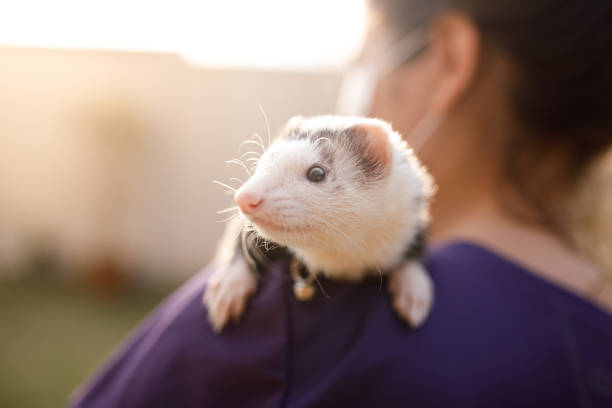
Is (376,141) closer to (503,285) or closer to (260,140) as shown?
(260,140)

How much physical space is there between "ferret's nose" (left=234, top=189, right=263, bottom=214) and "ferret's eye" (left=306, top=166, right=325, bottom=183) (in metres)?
0.10

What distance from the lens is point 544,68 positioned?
41.7 inches

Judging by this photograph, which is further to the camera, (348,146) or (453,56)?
(453,56)

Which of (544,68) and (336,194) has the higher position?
(544,68)

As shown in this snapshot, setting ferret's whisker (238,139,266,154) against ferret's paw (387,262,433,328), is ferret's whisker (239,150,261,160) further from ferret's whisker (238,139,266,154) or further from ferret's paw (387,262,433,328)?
ferret's paw (387,262,433,328)

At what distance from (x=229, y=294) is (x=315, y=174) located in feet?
0.93

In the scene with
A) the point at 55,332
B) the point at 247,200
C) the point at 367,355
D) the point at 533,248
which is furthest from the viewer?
the point at 55,332

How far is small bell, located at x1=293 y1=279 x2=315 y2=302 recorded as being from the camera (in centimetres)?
79

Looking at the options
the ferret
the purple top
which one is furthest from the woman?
the ferret

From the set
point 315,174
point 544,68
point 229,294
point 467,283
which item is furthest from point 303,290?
point 544,68

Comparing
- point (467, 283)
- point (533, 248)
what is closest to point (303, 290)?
point (467, 283)

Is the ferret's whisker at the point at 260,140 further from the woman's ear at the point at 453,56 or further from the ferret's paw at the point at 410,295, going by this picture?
the woman's ear at the point at 453,56

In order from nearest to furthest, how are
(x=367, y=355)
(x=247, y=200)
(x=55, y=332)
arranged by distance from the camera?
(x=247, y=200)
(x=367, y=355)
(x=55, y=332)

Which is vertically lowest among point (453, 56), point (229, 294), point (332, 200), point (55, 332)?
point (55, 332)
